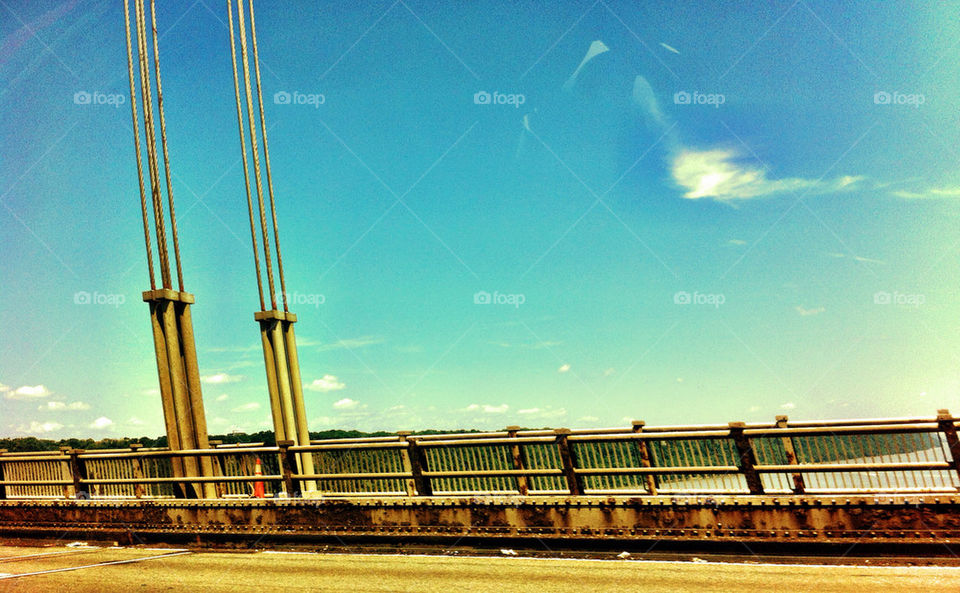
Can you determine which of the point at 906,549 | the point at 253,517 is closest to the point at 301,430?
the point at 253,517

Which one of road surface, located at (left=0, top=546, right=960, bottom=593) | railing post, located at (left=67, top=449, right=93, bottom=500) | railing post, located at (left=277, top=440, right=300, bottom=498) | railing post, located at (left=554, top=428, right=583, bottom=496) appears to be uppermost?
railing post, located at (left=67, top=449, right=93, bottom=500)

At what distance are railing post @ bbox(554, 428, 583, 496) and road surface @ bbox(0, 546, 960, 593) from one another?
125 cm

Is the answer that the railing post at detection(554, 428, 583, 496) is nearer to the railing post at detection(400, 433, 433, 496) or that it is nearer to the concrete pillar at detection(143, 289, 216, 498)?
the railing post at detection(400, 433, 433, 496)

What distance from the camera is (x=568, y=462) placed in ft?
35.8

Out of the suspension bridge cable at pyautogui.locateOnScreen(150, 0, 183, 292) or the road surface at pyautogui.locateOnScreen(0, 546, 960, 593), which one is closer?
the road surface at pyautogui.locateOnScreen(0, 546, 960, 593)

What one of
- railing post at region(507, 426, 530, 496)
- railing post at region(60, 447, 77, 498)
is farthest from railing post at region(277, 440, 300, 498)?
railing post at region(60, 447, 77, 498)

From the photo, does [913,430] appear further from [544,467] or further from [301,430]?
[301,430]

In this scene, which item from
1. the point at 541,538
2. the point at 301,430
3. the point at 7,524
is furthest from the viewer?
the point at 301,430

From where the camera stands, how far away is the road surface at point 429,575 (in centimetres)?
809

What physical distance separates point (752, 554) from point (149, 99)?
19114 mm

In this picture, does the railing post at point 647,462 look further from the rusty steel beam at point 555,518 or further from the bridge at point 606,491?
the rusty steel beam at point 555,518

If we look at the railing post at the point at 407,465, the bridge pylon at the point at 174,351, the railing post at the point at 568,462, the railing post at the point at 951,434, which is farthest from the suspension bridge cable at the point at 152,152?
the railing post at the point at 951,434

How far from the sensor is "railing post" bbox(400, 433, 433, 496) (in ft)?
38.9

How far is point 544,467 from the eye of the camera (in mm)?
11859
